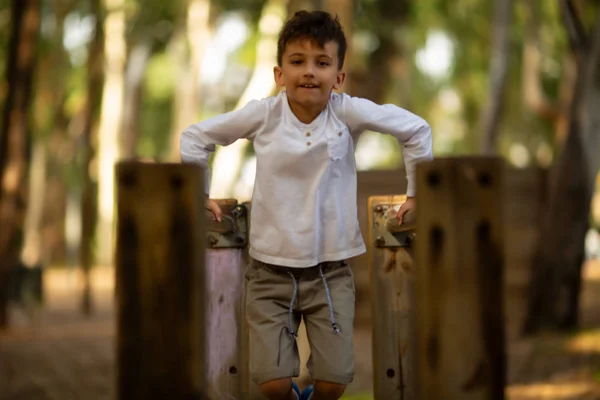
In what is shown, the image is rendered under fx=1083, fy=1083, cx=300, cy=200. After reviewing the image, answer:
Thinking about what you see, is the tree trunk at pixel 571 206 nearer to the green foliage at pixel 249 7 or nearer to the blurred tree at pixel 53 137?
the blurred tree at pixel 53 137

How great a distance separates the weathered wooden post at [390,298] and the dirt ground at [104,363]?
356cm

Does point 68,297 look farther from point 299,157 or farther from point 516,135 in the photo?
point 516,135

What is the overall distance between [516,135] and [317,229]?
134 ft

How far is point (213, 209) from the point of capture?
13.8 feet

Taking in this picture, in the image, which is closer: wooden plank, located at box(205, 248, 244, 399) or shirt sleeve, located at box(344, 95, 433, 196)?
shirt sleeve, located at box(344, 95, 433, 196)

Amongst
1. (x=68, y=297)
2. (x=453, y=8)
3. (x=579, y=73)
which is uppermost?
(x=453, y=8)

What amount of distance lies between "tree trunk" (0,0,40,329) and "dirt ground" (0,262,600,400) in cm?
Answer: 106

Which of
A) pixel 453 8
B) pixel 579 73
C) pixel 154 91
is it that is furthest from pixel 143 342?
pixel 154 91

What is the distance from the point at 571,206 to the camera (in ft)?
36.8

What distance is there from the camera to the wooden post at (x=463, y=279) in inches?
124

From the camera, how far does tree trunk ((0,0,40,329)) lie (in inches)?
535

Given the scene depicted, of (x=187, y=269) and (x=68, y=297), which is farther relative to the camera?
(x=68, y=297)

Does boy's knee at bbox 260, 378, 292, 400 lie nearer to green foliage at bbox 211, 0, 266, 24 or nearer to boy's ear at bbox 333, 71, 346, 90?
boy's ear at bbox 333, 71, 346, 90

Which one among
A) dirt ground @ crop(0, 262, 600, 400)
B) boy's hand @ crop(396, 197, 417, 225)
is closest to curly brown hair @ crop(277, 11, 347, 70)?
boy's hand @ crop(396, 197, 417, 225)
